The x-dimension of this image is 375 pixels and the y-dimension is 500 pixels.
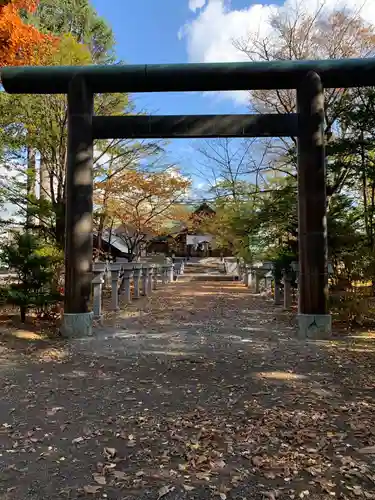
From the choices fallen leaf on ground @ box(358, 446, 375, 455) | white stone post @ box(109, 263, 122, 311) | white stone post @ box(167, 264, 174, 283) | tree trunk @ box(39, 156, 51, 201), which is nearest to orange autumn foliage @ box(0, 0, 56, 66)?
tree trunk @ box(39, 156, 51, 201)

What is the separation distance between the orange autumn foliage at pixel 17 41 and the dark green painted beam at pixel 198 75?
341 centimetres

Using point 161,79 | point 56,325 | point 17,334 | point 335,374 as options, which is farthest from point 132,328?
point 161,79

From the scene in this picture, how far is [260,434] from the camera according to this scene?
3.11 m

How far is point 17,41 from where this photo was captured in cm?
950

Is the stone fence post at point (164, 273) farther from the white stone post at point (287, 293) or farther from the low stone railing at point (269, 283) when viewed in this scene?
the white stone post at point (287, 293)

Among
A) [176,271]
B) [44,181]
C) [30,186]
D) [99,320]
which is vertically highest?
[44,181]

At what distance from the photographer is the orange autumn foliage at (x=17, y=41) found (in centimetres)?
921

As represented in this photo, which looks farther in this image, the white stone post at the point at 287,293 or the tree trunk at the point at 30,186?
the tree trunk at the point at 30,186

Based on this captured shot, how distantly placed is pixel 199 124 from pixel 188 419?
5.13 metres

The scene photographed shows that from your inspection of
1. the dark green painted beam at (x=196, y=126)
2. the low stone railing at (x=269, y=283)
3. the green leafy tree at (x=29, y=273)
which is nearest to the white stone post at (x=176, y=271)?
the low stone railing at (x=269, y=283)

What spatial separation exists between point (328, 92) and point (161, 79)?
7196 mm

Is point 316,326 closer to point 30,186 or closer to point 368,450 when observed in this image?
point 368,450

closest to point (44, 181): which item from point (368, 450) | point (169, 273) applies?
point (169, 273)

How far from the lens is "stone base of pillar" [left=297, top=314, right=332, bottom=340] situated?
664 centimetres
